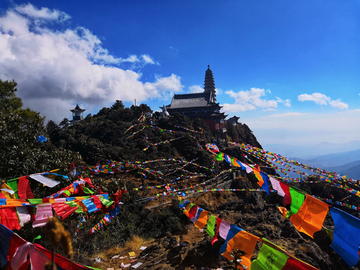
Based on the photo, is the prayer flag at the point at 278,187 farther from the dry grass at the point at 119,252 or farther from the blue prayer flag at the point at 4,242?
the blue prayer flag at the point at 4,242

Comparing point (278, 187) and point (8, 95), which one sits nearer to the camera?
point (278, 187)

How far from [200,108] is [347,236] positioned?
47.2 meters

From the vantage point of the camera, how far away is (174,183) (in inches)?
816

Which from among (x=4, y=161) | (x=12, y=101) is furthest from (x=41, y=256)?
(x=12, y=101)

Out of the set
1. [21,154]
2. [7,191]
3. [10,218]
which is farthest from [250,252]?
[21,154]

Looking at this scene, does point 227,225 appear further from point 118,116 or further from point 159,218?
point 118,116

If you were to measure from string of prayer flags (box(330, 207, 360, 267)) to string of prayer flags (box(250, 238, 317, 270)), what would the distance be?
5.91ft

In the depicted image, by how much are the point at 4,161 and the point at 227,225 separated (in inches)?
418

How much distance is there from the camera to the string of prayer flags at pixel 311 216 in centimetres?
679

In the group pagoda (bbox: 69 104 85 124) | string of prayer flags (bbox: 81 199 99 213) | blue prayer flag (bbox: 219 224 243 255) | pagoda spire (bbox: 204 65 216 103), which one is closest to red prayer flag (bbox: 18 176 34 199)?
string of prayer flags (bbox: 81 199 99 213)

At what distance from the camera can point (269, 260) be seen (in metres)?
5.48

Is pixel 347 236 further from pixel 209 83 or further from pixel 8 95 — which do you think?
pixel 209 83

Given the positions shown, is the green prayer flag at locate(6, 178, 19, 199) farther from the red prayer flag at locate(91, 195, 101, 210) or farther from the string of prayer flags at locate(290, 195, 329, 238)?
the string of prayer flags at locate(290, 195, 329, 238)

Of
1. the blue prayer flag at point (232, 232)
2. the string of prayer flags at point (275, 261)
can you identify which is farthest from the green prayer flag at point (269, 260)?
the blue prayer flag at point (232, 232)
